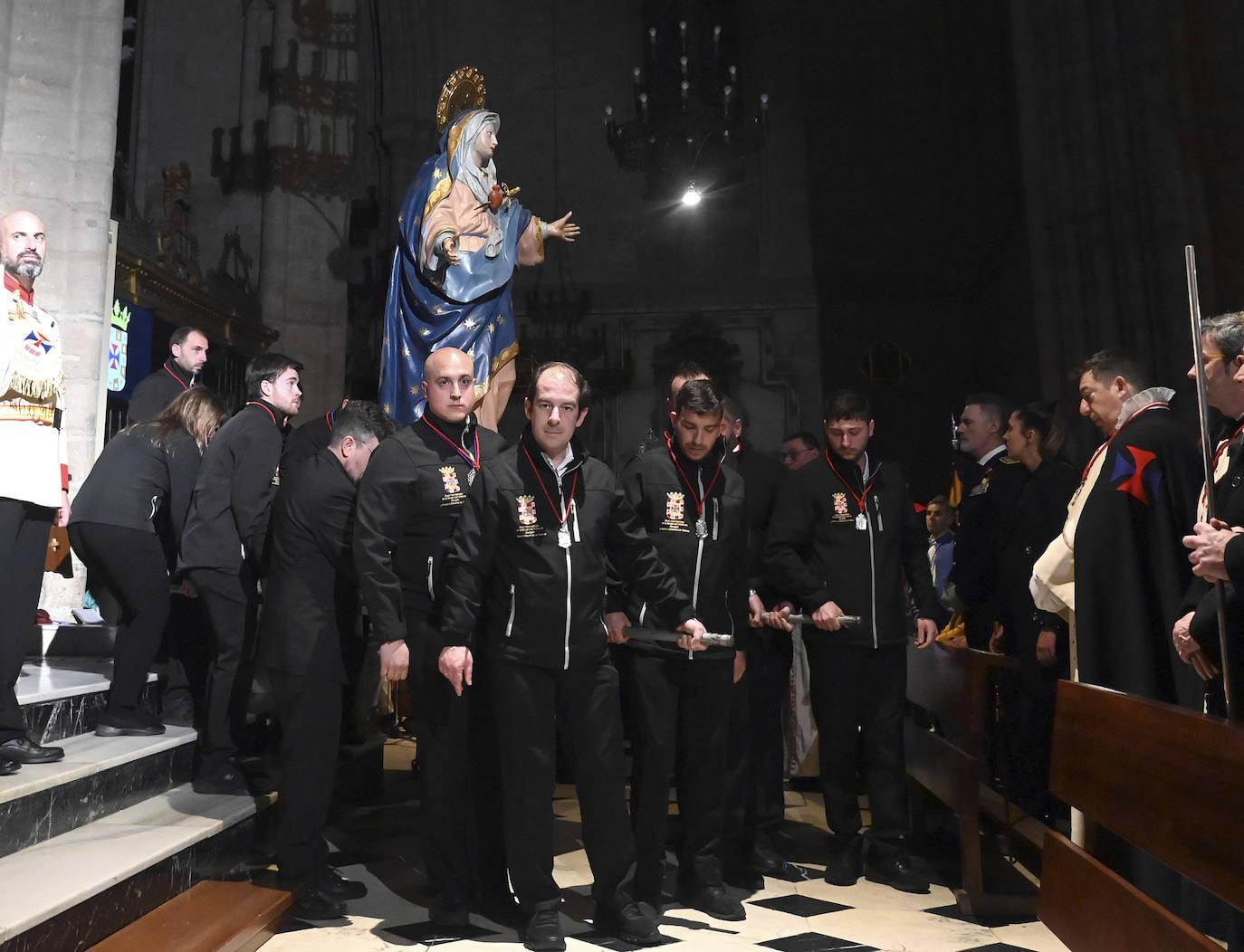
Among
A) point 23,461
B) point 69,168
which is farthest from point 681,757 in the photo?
point 69,168

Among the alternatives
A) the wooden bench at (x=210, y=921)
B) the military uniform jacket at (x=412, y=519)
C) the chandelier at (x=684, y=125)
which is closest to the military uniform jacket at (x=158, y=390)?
the military uniform jacket at (x=412, y=519)

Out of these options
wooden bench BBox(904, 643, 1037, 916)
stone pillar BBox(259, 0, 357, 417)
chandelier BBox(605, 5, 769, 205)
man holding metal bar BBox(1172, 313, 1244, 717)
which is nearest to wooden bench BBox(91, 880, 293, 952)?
wooden bench BBox(904, 643, 1037, 916)

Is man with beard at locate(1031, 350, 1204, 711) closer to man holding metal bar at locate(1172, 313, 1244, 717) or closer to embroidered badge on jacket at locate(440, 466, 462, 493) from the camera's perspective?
man holding metal bar at locate(1172, 313, 1244, 717)

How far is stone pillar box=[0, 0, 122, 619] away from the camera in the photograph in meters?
5.15

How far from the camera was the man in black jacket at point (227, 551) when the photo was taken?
388 cm

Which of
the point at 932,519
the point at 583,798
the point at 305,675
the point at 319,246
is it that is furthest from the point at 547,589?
the point at 319,246

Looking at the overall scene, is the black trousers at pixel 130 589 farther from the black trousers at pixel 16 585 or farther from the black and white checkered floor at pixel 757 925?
the black and white checkered floor at pixel 757 925

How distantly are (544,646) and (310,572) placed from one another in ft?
2.99

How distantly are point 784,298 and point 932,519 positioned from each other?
5242 mm

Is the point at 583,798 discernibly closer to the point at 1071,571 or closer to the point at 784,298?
the point at 1071,571

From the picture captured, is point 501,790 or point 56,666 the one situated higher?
point 56,666

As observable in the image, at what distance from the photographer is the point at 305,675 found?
3.43m

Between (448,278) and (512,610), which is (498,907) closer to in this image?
(512,610)

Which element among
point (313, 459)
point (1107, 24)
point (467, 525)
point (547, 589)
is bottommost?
point (547, 589)
